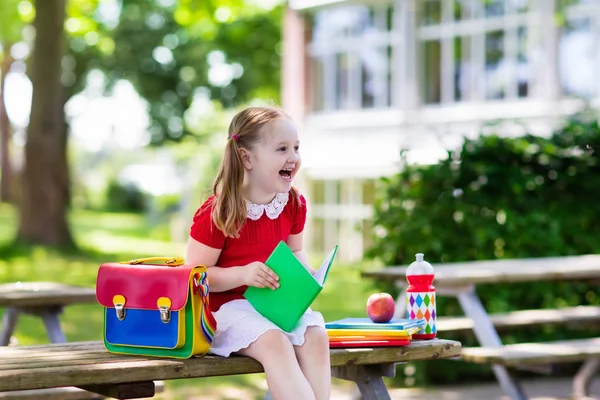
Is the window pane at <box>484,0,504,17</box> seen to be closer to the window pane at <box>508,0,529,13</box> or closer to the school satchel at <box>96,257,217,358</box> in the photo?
the window pane at <box>508,0,529,13</box>

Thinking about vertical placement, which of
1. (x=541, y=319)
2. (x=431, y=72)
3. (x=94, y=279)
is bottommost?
(x=94, y=279)

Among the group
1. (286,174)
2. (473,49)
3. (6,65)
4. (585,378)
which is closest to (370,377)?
(286,174)

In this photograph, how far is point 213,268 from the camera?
4211 mm

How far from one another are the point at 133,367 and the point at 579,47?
54.6 ft

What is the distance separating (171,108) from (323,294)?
25073 millimetres

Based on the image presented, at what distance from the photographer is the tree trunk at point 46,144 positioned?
1850cm

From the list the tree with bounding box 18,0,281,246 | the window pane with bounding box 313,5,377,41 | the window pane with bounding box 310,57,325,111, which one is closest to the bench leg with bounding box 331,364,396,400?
the tree with bounding box 18,0,281,246

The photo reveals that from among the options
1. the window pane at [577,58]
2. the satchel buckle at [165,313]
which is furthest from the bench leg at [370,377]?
the window pane at [577,58]

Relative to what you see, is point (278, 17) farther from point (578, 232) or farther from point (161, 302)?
point (161, 302)

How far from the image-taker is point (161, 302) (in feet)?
12.7

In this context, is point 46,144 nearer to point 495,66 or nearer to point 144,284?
point 495,66

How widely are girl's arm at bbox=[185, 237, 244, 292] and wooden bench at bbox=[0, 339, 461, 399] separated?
0.31 meters

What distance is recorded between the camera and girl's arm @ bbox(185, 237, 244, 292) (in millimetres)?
4164

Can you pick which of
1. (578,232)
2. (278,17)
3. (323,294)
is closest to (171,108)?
(278,17)
